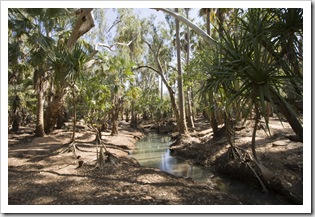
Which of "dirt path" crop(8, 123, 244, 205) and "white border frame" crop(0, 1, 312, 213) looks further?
"dirt path" crop(8, 123, 244, 205)

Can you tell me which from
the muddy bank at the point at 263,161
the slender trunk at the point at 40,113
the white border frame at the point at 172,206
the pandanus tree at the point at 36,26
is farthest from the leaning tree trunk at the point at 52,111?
the white border frame at the point at 172,206

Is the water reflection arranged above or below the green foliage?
below

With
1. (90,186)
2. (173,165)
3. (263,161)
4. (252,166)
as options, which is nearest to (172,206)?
(90,186)

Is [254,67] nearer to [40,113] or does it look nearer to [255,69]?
[255,69]

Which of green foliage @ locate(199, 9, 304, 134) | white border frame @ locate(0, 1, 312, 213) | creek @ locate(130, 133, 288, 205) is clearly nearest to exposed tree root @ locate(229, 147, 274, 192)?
creek @ locate(130, 133, 288, 205)

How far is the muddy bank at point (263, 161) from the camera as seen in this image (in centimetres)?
576

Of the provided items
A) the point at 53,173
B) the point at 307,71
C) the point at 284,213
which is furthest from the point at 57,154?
the point at 307,71

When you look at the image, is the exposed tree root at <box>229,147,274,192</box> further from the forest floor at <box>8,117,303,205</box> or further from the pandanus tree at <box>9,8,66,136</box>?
the pandanus tree at <box>9,8,66,136</box>

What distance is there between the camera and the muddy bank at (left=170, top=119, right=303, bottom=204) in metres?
5.76

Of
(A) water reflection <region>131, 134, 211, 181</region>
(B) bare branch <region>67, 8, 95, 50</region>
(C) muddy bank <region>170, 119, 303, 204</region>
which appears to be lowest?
(A) water reflection <region>131, 134, 211, 181</region>

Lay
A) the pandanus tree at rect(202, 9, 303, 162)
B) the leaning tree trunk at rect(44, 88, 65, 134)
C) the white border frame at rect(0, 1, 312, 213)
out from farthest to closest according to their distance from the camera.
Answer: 1. the leaning tree trunk at rect(44, 88, 65, 134)
2. the pandanus tree at rect(202, 9, 303, 162)
3. the white border frame at rect(0, 1, 312, 213)

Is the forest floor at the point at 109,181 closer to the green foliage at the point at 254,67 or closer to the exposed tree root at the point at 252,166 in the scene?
the exposed tree root at the point at 252,166

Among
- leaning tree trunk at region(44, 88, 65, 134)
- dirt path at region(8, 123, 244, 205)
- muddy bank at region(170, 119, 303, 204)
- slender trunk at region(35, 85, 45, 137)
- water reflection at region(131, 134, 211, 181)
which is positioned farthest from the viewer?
leaning tree trunk at region(44, 88, 65, 134)

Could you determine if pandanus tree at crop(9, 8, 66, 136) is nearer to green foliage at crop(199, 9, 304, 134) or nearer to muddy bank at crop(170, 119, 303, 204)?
green foliage at crop(199, 9, 304, 134)
